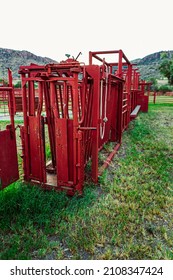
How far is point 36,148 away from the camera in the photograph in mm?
3711

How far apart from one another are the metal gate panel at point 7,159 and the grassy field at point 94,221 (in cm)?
17

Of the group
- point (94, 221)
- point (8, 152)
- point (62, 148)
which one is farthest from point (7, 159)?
point (94, 221)

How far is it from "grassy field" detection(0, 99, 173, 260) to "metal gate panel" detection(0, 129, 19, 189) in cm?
17

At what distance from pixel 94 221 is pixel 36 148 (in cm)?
147

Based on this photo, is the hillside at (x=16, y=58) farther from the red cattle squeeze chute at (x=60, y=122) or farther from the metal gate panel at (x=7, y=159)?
the metal gate panel at (x=7, y=159)

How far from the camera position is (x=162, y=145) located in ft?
21.7

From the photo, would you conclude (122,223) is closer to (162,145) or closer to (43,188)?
(43,188)

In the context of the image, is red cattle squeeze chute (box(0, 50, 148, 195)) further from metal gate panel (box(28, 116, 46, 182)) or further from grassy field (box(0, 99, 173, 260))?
grassy field (box(0, 99, 173, 260))

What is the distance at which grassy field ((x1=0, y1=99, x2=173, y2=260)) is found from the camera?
249 cm

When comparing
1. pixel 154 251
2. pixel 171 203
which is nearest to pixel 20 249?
pixel 154 251

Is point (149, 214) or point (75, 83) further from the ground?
point (75, 83)

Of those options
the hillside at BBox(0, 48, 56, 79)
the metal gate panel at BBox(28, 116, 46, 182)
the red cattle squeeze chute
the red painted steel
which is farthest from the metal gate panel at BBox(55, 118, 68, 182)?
the hillside at BBox(0, 48, 56, 79)

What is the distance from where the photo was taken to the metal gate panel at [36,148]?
3607 millimetres
